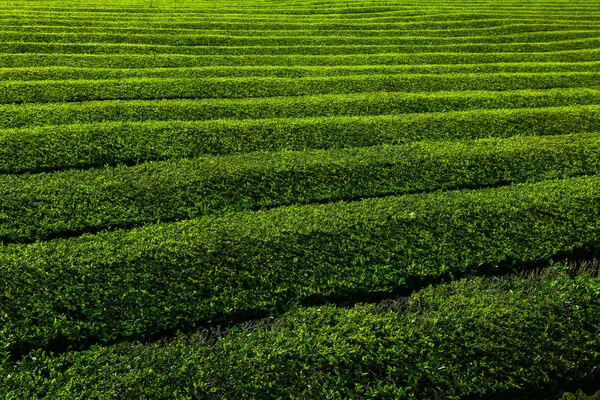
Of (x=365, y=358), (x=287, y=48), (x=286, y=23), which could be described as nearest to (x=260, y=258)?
(x=365, y=358)

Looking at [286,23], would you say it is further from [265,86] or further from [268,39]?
[265,86]

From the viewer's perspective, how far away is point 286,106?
32.2ft

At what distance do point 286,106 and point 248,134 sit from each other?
4.96 feet

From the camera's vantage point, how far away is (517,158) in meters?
8.27

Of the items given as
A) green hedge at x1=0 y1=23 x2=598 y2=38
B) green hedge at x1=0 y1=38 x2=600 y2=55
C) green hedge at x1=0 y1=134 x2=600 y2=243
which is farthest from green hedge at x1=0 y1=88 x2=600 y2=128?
green hedge at x1=0 y1=23 x2=598 y2=38

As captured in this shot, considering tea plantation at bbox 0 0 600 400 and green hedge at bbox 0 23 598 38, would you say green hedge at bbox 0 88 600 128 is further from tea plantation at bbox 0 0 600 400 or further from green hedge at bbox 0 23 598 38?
green hedge at bbox 0 23 598 38

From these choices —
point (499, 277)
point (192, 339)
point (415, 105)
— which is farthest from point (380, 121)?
point (192, 339)

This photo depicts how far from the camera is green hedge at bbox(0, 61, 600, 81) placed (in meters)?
10.5

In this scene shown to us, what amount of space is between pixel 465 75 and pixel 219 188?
24.5 feet

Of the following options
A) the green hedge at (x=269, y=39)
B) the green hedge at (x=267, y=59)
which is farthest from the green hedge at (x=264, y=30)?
the green hedge at (x=267, y=59)

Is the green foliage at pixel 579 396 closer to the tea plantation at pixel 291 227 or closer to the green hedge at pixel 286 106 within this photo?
the tea plantation at pixel 291 227

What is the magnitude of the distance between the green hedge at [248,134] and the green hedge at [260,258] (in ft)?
6.49

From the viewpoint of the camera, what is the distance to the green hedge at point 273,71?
34.6ft

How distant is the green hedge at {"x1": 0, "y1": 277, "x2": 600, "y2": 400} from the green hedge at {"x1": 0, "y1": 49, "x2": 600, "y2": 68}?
8.23m
